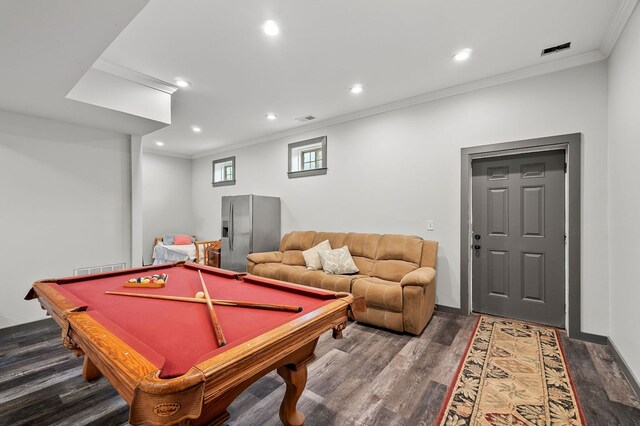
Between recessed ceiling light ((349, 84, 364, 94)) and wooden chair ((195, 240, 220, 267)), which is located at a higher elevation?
→ recessed ceiling light ((349, 84, 364, 94))

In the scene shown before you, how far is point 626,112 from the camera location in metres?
2.22

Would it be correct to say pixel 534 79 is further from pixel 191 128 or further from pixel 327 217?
pixel 191 128

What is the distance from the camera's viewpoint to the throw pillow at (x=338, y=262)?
3.69 m

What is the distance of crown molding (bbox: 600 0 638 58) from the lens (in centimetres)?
208

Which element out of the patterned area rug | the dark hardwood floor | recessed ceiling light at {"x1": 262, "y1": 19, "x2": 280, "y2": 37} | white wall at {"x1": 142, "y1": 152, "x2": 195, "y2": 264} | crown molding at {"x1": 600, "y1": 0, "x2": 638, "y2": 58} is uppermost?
recessed ceiling light at {"x1": 262, "y1": 19, "x2": 280, "y2": 37}

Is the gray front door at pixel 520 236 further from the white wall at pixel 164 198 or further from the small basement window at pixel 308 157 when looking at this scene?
the white wall at pixel 164 198

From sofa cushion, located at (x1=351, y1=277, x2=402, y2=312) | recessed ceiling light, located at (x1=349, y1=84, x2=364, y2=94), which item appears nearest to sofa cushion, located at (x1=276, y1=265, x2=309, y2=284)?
sofa cushion, located at (x1=351, y1=277, x2=402, y2=312)

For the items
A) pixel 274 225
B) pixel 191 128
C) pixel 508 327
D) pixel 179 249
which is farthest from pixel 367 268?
pixel 179 249

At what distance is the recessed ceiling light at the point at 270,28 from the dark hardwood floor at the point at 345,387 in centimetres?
287

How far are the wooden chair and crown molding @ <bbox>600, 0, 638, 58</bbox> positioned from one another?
641 centimetres

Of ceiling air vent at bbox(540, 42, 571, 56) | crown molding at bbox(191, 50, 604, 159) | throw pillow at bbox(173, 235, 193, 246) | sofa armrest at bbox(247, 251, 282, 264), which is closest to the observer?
ceiling air vent at bbox(540, 42, 571, 56)

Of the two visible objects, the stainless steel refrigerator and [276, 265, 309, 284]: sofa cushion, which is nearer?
[276, 265, 309, 284]: sofa cushion

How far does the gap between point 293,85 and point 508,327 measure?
374 cm

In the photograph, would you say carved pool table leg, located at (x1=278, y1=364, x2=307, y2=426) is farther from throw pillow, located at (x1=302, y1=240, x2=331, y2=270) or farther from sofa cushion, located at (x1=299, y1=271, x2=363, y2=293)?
A: throw pillow, located at (x1=302, y1=240, x2=331, y2=270)
